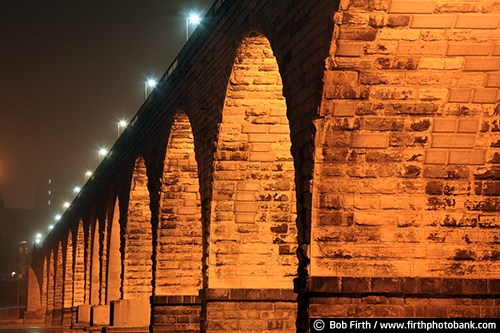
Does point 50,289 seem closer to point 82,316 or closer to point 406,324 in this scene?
point 82,316

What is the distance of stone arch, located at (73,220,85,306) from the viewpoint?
51.8 meters

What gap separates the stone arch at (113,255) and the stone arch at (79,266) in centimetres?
1336

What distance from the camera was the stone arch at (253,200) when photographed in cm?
1834

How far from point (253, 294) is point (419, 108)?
712 centimetres

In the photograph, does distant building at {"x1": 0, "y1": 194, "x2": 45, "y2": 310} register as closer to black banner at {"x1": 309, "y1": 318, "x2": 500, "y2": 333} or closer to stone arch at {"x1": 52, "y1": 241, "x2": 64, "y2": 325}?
stone arch at {"x1": 52, "y1": 241, "x2": 64, "y2": 325}

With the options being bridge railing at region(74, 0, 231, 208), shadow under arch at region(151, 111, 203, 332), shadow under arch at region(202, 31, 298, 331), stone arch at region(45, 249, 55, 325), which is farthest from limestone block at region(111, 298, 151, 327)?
stone arch at region(45, 249, 55, 325)

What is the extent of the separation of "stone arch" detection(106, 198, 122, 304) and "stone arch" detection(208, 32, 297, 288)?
707 inches

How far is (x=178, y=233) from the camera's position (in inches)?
995

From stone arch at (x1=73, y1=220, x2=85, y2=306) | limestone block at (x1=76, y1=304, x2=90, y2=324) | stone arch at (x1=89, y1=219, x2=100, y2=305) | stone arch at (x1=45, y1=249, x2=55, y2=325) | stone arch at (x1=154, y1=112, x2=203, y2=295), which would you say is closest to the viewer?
stone arch at (x1=154, y1=112, x2=203, y2=295)

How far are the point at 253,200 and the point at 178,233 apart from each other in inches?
265

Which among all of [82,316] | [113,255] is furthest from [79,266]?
[113,255]

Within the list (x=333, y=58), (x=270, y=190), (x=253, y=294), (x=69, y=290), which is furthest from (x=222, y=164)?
(x=69, y=290)

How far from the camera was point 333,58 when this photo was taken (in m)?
12.6

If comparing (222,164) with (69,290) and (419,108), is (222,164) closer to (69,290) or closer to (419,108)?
(419,108)
